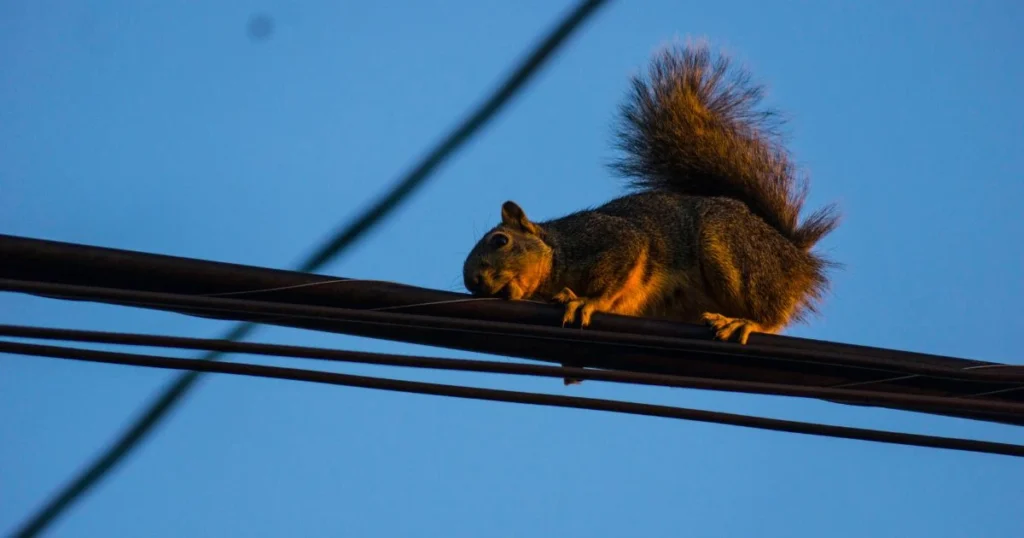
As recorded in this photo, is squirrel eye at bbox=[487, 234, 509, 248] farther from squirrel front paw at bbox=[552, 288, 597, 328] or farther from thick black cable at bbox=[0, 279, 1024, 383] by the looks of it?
thick black cable at bbox=[0, 279, 1024, 383]

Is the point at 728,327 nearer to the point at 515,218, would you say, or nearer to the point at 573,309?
the point at 573,309

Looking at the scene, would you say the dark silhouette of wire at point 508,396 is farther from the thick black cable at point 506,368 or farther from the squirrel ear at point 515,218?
the squirrel ear at point 515,218

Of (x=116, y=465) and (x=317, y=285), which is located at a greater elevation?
(x=317, y=285)

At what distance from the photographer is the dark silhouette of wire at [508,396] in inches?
105

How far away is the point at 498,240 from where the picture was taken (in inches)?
192

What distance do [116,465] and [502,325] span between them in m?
0.93

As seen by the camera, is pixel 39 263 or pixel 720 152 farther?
pixel 720 152

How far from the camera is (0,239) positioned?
2748 millimetres

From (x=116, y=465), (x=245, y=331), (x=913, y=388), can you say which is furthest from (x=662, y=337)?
(x=116, y=465)

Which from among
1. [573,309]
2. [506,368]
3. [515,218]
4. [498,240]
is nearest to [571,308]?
[573,309]

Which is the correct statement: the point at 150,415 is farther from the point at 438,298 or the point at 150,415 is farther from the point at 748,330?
the point at 748,330

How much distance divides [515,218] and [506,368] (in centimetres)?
250

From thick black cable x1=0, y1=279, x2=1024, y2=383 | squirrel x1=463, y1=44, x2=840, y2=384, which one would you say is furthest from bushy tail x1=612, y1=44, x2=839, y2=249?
thick black cable x1=0, y1=279, x2=1024, y2=383

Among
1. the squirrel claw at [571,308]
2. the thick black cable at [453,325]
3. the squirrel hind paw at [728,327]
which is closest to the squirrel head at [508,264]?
the squirrel claw at [571,308]
